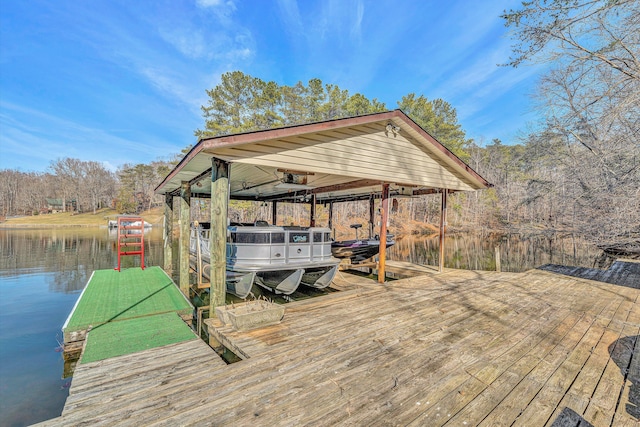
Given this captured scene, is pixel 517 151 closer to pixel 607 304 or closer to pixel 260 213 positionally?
pixel 260 213

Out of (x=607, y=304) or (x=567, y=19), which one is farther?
(x=567, y=19)

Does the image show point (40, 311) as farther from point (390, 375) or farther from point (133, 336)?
point (390, 375)

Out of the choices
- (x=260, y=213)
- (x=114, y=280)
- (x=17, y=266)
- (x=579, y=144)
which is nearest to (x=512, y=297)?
(x=114, y=280)

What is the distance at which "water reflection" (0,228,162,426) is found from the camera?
4.30 metres

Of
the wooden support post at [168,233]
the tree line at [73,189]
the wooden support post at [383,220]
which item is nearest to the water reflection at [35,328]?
the wooden support post at [168,233]

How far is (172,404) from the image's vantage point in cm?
246

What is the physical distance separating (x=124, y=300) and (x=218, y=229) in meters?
3.90

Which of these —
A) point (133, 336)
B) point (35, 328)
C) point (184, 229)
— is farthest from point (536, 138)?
point (35, 328)

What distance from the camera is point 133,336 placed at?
15.2ft

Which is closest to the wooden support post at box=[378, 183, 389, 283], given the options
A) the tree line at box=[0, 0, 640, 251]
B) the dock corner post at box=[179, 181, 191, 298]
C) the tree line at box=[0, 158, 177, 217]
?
the tree line at box=[0, 0, 640, 251]

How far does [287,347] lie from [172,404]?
141 cm

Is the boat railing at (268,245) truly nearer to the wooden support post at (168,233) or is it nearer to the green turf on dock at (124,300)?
the green turf on dock at (124,300)

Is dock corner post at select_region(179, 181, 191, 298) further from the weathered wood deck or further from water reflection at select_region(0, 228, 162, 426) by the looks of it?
the weathered wood deck

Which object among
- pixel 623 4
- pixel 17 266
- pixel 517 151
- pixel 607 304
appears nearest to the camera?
pixel 607 304
